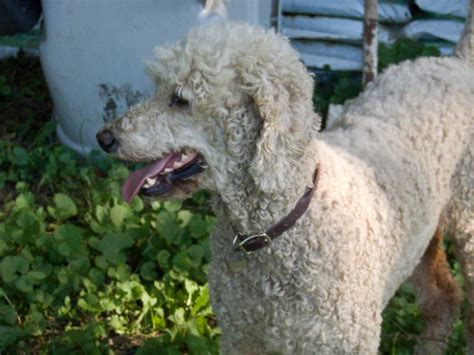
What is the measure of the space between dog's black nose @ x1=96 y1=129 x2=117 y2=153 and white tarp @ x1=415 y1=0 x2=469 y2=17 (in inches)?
144

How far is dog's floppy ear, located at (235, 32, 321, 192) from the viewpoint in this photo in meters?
2.35

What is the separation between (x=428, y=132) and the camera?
3010 mm

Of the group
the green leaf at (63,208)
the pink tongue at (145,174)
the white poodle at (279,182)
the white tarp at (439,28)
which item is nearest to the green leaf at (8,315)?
the green leaf at (63,208)

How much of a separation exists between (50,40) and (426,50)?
233 cm

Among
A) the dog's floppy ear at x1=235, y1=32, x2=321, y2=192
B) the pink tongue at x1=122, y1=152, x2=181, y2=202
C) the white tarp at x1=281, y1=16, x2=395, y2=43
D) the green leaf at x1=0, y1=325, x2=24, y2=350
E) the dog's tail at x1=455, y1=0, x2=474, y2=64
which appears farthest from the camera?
the white tarp at x1=281, y1=16, x2=395, y2=43

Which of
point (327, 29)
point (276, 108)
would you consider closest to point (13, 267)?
point (276, 108)

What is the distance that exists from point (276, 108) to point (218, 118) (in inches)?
7.0

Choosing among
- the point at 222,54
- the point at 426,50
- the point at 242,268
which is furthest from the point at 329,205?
the point at 426,50

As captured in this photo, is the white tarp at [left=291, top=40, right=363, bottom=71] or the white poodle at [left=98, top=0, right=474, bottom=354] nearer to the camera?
the white poodle at [left=98, top=0, right=474, bottom=354]

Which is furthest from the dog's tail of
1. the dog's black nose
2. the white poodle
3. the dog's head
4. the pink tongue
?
the dog's black nose

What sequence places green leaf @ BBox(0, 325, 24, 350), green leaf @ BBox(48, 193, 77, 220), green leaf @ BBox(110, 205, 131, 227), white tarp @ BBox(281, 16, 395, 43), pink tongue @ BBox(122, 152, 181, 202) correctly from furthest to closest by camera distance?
white tarp @ BBox(281, 16, 395, 43)
green leaf @ BBox(48, 193, 77, 220)
green leaf @ BBox(110, 205, 131, 227)
green leaf @ BBox(0, 325, 24, 350)
pink tongue @ BBox(122, 152, 181, 202)

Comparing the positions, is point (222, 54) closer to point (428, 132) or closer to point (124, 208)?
point (428, 132)

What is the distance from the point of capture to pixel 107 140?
2.49 m

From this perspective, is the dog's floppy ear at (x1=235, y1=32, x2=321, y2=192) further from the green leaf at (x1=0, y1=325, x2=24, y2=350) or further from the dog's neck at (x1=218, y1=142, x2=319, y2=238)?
the green leaf at (x1=0, y1=325, x2=24, y2=350)
